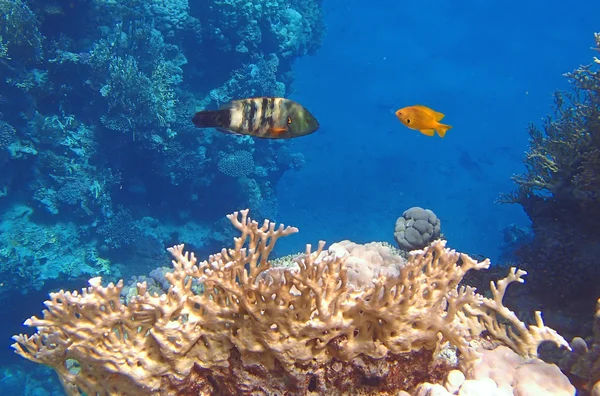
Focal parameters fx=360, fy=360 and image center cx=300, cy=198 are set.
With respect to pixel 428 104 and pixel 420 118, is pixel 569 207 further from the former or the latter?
pixel 428 104

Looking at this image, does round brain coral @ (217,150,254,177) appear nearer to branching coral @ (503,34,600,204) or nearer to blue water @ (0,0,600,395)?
blue water @ (0,0,600,395)

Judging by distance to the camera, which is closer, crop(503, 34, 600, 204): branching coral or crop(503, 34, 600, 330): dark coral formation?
crop(503, 34, 600, 330): dark coral formation

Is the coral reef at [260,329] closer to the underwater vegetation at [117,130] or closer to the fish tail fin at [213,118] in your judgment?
the fish tail fin at [213,118]

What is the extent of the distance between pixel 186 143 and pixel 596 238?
12704 millimetres

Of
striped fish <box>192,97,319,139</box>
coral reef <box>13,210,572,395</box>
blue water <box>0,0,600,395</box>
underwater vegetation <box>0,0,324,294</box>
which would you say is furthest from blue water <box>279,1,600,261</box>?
striped fish <box>192,97,319,139</box>

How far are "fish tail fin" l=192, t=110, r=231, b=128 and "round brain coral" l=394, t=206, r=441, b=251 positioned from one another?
4.09m

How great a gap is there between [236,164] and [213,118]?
492 inches

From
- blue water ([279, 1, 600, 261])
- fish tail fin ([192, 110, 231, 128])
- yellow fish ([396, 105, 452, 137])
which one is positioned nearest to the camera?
fish tail fin ([192, 110, 231, 128])

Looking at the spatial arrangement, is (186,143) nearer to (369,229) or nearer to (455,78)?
(369,229)

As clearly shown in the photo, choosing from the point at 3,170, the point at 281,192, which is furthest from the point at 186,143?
the point at 281,192

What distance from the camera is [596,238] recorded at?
18.5 ft

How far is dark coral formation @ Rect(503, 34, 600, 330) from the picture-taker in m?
5.40

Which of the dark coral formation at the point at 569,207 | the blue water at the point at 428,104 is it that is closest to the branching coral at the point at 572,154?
the dark coral formation at the point at 569,207

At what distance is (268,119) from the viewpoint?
2.47 m
